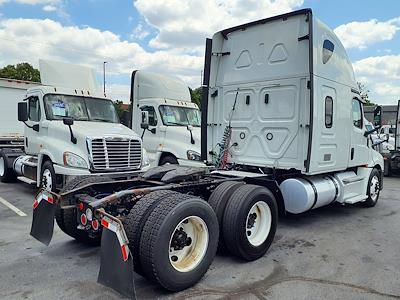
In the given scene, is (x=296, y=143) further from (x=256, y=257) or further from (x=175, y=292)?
(x=175, y=292)

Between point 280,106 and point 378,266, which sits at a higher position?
point 280,106

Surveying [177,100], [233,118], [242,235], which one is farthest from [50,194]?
[177,100]

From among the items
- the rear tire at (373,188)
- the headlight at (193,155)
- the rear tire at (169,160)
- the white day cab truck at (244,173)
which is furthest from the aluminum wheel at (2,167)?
the rear tire at (373,188)

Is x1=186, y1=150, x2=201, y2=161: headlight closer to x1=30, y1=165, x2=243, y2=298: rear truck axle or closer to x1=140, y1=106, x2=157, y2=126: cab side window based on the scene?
x1=140, y1=106, x2=157, y2=126: cab side window

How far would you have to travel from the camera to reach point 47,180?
314 inches

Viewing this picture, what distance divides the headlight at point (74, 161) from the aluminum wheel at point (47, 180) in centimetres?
64

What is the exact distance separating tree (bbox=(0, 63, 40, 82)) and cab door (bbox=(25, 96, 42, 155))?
33.4m

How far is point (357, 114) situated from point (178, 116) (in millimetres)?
5183

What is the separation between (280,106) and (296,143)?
729mm

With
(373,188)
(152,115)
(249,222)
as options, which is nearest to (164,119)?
(152,115)

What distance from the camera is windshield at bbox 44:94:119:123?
8648 mm

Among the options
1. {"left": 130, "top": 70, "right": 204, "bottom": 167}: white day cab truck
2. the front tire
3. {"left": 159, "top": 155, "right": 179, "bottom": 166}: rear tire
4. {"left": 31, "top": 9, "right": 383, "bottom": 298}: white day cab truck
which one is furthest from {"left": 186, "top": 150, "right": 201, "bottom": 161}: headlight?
the front tire

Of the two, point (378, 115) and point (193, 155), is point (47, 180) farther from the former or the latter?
point (378, 115)

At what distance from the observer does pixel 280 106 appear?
21.3 feet
